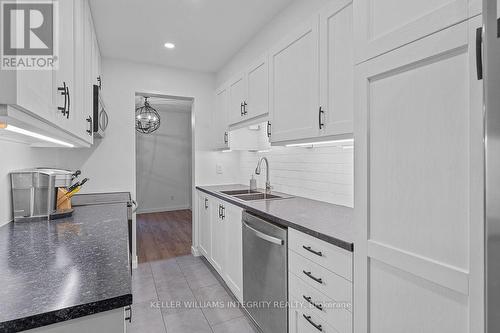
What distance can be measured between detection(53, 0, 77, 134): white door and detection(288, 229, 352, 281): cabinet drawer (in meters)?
1.29

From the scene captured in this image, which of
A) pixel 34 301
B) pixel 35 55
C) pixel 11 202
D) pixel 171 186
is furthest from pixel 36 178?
pixel 171 186

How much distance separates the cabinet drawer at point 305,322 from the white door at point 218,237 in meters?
1.19

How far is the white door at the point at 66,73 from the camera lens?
44.1 inches

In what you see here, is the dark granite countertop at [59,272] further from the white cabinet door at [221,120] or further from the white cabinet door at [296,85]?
the white cabinet door at [221,120]

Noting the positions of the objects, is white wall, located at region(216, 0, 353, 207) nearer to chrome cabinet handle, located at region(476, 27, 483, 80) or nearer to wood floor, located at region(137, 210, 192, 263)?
chrome cabinet handle, located at region(476, 27, 483, 80)

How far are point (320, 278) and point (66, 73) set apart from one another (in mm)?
1629

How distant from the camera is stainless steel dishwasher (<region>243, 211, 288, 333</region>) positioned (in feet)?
5.41

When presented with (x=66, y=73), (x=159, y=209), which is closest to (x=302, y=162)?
(x=66, y=73)

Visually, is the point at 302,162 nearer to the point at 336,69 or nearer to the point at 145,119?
the point at 336,69

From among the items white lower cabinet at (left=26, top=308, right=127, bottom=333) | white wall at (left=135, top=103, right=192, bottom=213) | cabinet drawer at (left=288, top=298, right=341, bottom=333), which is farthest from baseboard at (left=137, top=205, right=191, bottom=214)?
white lower cabinet at (left=26, top=308, right=127, bottom=333)

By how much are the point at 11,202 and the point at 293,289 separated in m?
1.84

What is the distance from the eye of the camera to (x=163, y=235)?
468 centimetres

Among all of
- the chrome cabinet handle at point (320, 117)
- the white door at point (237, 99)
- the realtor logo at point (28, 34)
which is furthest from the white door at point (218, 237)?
the realtor logo at point (28, 34)

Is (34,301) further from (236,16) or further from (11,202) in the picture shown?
(236,16)
